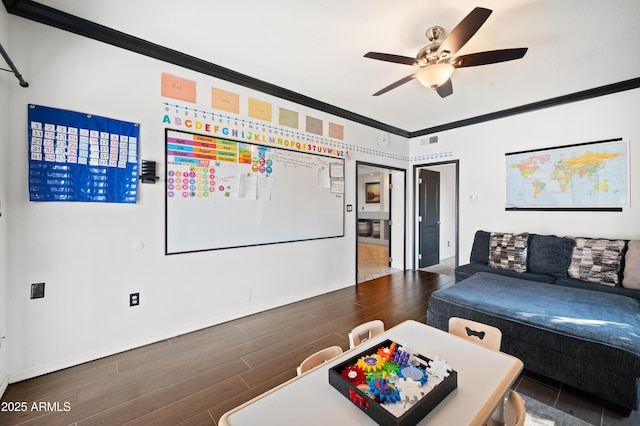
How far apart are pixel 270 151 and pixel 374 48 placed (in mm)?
1564

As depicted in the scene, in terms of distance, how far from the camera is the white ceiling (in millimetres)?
2002

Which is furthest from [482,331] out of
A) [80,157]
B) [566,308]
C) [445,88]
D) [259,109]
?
[80,157]

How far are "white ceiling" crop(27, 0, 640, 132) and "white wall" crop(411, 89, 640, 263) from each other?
358 mm

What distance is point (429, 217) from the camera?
568 centimetres

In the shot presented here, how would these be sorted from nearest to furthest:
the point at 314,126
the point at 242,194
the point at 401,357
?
the point at 401,357, the point at 242,194, the point at 314,126

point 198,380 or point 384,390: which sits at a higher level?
point 384,390

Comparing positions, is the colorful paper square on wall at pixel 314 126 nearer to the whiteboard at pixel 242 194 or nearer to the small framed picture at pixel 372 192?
the whiteboard at pixel 242 194

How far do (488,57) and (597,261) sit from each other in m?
2.65

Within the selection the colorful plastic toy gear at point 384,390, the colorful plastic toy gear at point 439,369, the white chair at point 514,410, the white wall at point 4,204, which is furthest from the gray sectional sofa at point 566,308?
the white wall at point 4,204

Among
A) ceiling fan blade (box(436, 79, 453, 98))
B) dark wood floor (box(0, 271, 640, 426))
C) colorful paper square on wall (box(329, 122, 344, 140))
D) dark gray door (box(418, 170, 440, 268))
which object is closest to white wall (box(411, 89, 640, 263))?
dark gray door (box(418, 170, 440, 268))

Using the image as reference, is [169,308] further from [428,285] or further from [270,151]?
[428,285]

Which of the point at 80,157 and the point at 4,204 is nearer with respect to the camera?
the point at 4,204

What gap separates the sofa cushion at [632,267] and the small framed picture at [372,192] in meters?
5.93

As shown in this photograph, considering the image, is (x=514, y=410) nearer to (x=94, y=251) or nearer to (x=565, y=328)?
A: (x=565, y=328)
